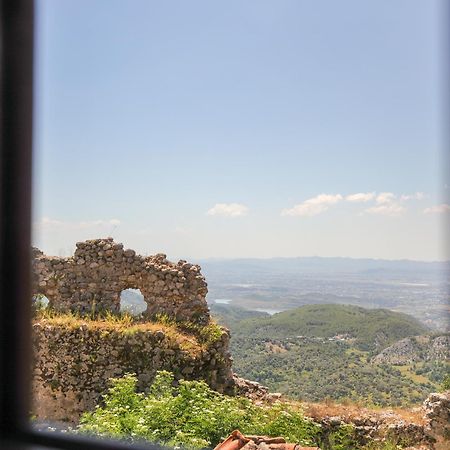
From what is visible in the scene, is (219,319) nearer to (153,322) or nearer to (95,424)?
(153,322)

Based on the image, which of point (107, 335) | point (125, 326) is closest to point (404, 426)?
point (125, 326)

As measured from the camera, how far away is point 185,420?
3566 mm

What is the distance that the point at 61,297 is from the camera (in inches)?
241

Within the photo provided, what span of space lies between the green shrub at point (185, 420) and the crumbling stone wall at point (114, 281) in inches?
76.8

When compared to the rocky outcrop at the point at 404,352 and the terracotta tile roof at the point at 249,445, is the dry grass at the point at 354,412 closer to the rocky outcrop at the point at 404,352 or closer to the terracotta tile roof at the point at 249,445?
the rocky outcrop at the point at 404,352

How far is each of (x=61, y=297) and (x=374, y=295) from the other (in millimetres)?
11274

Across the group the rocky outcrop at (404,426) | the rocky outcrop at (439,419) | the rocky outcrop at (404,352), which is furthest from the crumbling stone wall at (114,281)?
the rocky outcrop at (404,352)

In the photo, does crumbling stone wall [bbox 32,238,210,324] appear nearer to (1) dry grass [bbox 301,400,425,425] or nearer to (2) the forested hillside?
(2) the forested hillside

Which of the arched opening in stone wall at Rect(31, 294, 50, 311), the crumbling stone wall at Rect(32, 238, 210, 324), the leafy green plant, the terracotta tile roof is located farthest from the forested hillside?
the terracotta tile roof

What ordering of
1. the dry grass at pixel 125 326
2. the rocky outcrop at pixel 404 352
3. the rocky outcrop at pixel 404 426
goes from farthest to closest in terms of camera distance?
the rocky outcrop at pixel 404 352 → the dry grass at pixel 125 326 → the rocky outcrop at pixel 404 426

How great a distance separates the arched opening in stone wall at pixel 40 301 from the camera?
5945mm

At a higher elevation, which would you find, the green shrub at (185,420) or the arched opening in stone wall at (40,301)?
the arched opening in stone wall at (40,301)

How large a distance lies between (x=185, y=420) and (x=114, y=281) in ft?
9.49

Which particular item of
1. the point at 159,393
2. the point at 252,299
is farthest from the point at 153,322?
the point at 252,299
